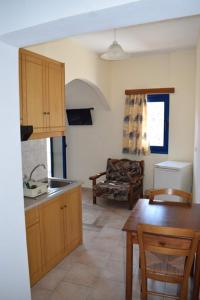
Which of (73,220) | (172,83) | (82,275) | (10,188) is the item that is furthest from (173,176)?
(10,188)

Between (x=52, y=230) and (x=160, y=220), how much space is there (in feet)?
3.92

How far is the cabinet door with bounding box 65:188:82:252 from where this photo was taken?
290cm

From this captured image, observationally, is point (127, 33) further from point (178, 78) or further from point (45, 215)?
point (45, 215)

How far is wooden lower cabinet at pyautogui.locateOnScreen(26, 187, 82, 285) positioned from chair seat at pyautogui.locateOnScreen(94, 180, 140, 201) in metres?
1.41

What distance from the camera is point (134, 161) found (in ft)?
16.3

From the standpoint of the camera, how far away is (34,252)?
94.3 inches

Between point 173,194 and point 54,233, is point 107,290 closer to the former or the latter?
point 54,233

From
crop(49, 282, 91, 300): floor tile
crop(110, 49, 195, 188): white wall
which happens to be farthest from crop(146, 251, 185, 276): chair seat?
crop(110, 49, 195, 188): white wall

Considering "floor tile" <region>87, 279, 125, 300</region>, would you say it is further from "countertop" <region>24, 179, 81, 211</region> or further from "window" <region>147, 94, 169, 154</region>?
Answer: "window" <region>147, 94, 169, 154</region>

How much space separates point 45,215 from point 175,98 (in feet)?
11.0

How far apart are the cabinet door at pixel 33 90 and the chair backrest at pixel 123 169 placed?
2.63m

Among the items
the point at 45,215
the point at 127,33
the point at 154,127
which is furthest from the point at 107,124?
the point at 45,215

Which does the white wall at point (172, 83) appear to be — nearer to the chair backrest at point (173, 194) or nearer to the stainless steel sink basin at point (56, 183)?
the chair backrest at point (173, 194)

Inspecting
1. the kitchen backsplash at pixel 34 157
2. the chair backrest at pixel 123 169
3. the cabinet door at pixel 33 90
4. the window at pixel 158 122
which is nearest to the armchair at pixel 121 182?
the chair backrest at pixel 123 169
